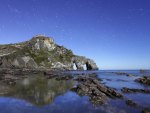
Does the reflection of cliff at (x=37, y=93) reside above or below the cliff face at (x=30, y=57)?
below

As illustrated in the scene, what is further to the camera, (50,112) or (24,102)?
(24,102)

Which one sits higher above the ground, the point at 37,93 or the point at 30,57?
the point at 30,57

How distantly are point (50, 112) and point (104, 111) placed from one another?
8207mm

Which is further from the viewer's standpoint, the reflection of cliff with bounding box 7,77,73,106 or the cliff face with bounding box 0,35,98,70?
the cliff face with bounding box 0,35,98,70

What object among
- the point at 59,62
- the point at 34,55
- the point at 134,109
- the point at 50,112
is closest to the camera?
the point at 50,112

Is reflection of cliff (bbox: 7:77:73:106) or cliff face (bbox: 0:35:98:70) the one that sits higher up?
cliff face (bbox: 0:35:98:70)

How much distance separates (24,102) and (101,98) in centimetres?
1490

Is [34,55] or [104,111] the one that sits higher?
[34,55]

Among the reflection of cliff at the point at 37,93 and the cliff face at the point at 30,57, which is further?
Answer: the cliff face at the point at 30,57

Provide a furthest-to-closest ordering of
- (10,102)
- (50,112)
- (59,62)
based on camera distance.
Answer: (59,62) → (10,102) → (50,112)

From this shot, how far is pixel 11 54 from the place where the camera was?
16800 centimetres

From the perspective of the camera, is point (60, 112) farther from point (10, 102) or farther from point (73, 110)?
Answer: point (10, 102)

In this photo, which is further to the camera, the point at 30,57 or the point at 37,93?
the point at 30,57

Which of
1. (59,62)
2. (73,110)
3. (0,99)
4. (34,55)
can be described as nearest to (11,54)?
(34,55)
